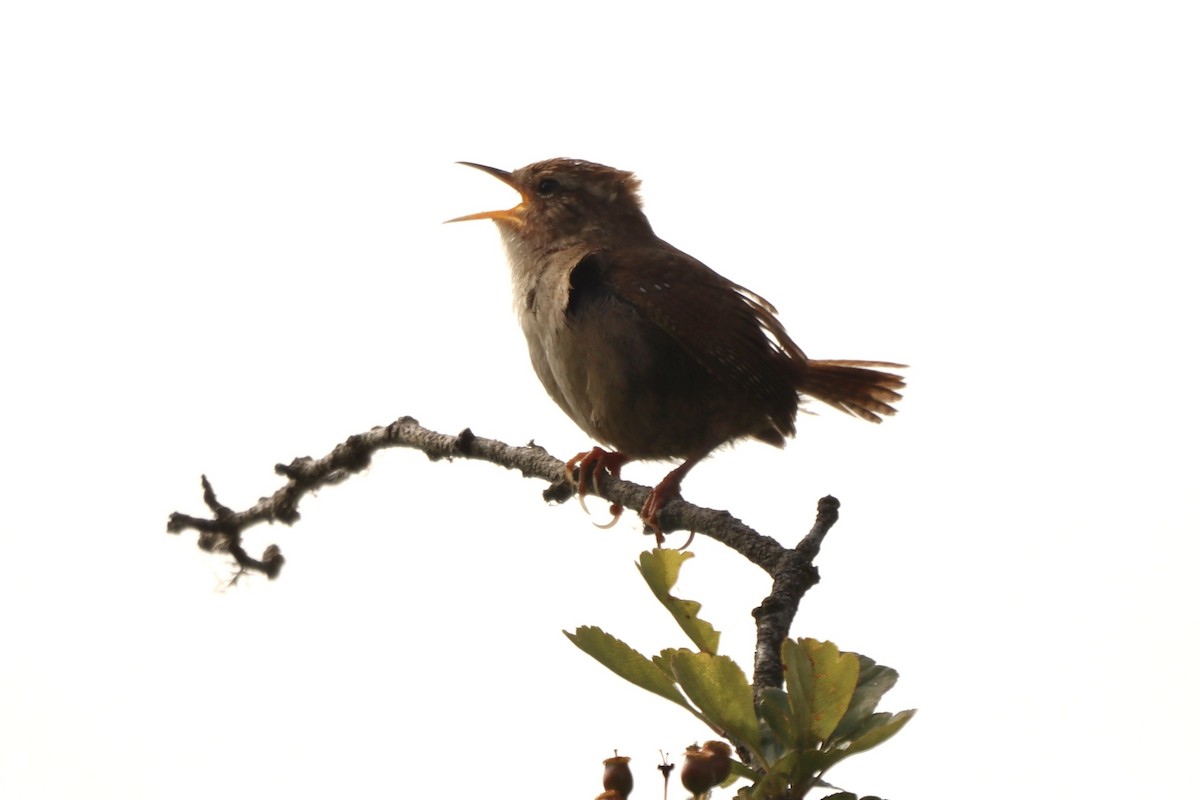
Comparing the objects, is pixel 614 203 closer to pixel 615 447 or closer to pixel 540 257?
pixel 540 257

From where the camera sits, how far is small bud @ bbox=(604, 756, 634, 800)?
1.71m

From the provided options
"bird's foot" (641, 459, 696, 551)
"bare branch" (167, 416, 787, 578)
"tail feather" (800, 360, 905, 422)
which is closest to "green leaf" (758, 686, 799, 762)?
"bare branch" (167, 416, 787, 578)

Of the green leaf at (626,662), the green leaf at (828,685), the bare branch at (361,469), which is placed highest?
the bare branch at (361,469)

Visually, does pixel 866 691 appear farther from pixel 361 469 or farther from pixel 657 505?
pixel 361 469

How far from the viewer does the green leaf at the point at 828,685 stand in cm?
177

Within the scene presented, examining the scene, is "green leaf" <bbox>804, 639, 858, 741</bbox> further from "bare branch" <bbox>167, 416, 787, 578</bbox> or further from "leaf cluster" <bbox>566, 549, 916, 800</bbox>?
"bare branch" <bbox>167, 416, 787, 578</bbox>

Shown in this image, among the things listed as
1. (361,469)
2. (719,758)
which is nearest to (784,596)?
(719,758)

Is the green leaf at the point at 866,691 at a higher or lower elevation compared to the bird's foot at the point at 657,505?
lower

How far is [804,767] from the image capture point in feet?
5.84

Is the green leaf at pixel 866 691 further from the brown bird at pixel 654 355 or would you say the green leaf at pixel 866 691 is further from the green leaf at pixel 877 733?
the brown bird at pixel 654 355

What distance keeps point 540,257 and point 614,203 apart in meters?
0.51

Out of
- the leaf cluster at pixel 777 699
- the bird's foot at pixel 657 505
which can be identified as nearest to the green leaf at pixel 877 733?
the leaf cluster at pixel 777 699

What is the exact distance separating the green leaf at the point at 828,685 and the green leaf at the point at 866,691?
4cm

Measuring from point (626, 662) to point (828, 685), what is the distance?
0.30 m
